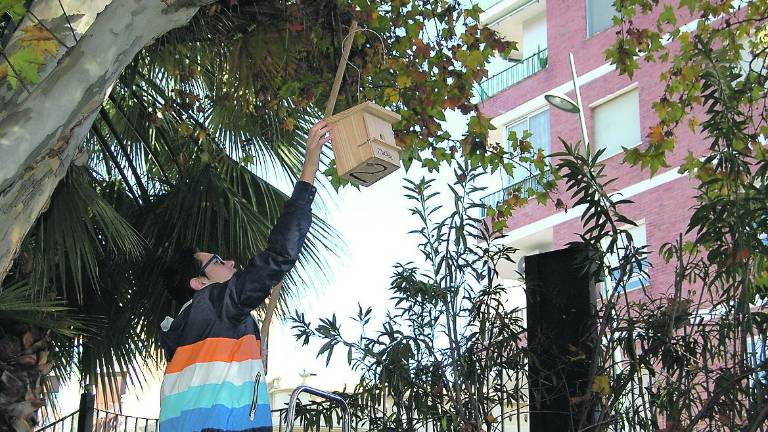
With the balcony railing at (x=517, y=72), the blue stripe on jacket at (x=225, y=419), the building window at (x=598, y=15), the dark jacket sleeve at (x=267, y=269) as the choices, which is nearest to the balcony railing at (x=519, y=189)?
the dark jacket sleeve at (x=267, y=269)

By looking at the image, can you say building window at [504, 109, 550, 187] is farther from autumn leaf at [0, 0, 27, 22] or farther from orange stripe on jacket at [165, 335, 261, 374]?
autumn leaf at [0, 0, 27, 22]

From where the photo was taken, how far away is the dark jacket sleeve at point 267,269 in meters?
3.36

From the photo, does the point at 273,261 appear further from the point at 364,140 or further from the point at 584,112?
the point at 584,112

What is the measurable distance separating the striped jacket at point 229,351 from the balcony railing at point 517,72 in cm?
1882

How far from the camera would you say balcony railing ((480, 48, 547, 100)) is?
72.4 ft

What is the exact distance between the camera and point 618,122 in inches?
768

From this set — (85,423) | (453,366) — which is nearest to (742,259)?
(453,366)

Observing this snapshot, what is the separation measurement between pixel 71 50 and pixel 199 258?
921 millimetres

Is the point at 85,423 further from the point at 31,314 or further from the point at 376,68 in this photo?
the point at 376,68

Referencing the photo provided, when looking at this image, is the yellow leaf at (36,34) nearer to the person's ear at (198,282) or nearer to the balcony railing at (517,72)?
the person's ear at (198,282)

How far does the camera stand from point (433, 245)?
5316 millimetres

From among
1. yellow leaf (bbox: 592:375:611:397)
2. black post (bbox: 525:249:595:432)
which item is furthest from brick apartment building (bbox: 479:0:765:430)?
yellow leaf (bbox: 592:375:611:397)

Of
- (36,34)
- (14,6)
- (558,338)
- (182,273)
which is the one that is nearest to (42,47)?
(36,34)

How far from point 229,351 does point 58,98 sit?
1169 millimetres
